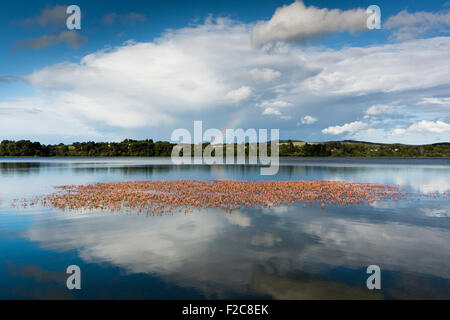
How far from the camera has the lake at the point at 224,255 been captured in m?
9.84

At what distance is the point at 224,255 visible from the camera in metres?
13.0

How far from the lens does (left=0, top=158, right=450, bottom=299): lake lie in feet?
32.3
